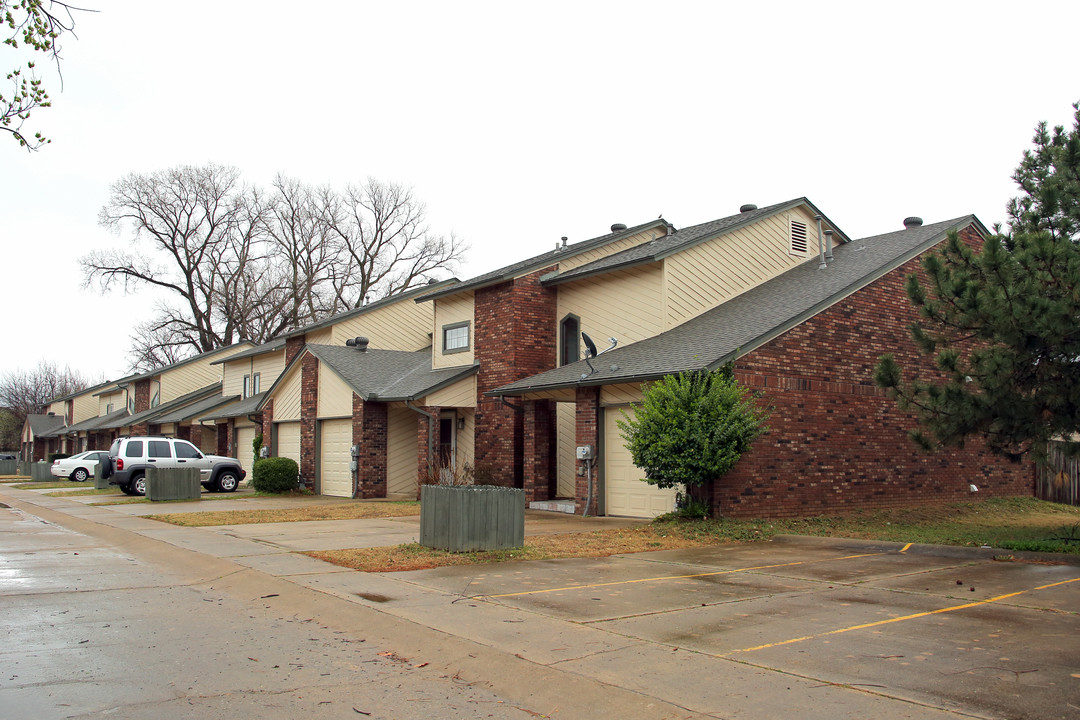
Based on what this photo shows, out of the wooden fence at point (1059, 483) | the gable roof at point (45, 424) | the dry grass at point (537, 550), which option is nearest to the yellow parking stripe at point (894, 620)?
the dry grass at point (537, 550)

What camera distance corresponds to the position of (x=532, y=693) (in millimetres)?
5727

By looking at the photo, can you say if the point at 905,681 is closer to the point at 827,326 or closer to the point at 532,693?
the point at 532,693

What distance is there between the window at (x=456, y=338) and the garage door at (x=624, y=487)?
7112mm

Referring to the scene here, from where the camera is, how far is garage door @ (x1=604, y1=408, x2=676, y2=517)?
56.6 feet

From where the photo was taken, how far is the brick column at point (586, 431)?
59.9 feet

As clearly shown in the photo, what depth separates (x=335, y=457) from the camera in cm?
2622

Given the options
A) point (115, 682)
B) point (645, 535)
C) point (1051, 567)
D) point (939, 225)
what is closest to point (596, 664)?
point (115, 682)

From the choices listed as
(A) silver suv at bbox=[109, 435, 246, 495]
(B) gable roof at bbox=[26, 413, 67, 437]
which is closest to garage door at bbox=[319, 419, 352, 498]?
(A) silver suv at bbox=[109, 435, 246, 495]

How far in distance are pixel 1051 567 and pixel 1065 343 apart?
3090mm

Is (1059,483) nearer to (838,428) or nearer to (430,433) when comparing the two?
(838,428)

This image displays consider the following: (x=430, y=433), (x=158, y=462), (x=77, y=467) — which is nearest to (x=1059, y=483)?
(x=430, y=433)

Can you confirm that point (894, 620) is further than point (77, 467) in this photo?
No

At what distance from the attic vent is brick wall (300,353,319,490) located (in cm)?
1465

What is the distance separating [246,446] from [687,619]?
101ft
